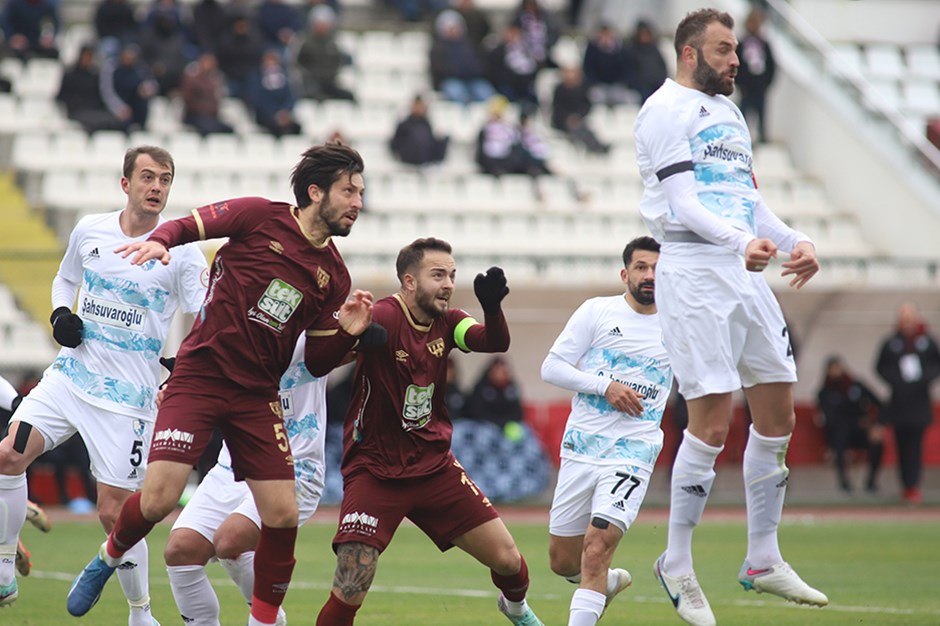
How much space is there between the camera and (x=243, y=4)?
23.1 m

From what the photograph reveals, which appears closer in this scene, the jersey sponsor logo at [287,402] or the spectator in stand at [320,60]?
the jersey sponsor logo at [287,402]

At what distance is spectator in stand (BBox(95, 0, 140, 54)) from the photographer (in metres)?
22.4

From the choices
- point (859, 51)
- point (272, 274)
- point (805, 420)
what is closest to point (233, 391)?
point (272, 274)

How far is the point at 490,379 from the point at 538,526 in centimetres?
255

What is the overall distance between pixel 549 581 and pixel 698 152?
5.34 meters

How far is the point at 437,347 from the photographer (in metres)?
7.80

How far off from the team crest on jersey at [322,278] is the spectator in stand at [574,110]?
16476mm

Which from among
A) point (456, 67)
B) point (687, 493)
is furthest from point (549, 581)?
point (456, 67)

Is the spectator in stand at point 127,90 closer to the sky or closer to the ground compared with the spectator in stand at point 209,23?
closer to the ground

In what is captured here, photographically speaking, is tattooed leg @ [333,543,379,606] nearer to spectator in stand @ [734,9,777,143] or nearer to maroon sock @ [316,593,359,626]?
maroon sock @ [316,593,359,626]

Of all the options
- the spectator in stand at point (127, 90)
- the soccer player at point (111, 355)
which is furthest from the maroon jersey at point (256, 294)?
the spectator in stand at point (127, 90)

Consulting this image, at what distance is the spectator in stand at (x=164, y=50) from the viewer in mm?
22047

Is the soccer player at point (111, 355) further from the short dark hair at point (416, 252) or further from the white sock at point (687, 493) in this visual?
the white sock at point (687, 493)

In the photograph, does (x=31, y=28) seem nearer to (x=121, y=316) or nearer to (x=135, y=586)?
(x=121, y=316)
